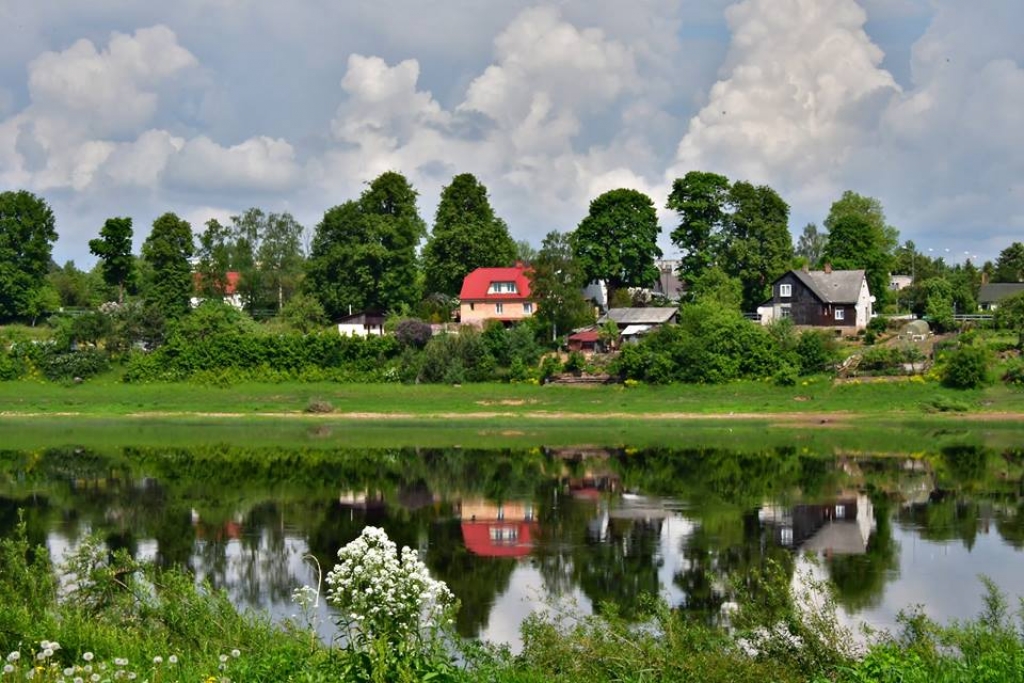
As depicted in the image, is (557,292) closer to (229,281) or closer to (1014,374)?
(1014,374)

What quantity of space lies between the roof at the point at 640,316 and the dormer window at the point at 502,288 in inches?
293

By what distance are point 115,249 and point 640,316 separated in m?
40.4

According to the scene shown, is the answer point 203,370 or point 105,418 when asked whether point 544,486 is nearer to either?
point 105,418

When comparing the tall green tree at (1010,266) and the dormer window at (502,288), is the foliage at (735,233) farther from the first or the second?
the tall green tree at (1010,266)

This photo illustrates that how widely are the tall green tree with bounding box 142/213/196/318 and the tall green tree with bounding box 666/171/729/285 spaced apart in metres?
37.7

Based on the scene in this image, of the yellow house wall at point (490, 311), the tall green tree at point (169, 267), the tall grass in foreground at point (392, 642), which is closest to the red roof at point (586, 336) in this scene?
the yellow house wall at point (490, 311)

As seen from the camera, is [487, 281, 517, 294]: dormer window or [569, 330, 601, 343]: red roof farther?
[487, 281, 517, 294]: dormer window

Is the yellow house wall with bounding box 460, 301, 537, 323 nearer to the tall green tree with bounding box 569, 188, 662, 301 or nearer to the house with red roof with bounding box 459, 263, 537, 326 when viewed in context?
the house with red roof with bounding box 459, 263, 537, 326

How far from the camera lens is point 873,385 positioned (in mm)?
64688

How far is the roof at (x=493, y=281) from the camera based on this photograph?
8800 centimetres

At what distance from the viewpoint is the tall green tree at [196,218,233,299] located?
103438 millimetres

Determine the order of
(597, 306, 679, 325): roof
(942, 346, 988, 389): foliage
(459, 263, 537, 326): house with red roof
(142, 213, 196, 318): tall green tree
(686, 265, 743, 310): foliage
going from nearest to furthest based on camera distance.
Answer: (942, 346, 988, 389): foliage < (597, 306, 679, 325): roof < (686, 265, 743, 310): foliage < (459, 263, 537, 326): house with red roof < (142, 213, 196, 318): tall green tree

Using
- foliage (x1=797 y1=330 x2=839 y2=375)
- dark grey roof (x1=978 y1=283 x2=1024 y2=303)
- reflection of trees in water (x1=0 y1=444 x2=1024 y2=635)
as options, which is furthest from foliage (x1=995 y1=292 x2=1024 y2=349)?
reflection of trees in water (x1=0 y1=444 x2=1024 y2=635)

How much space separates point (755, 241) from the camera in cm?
9100
